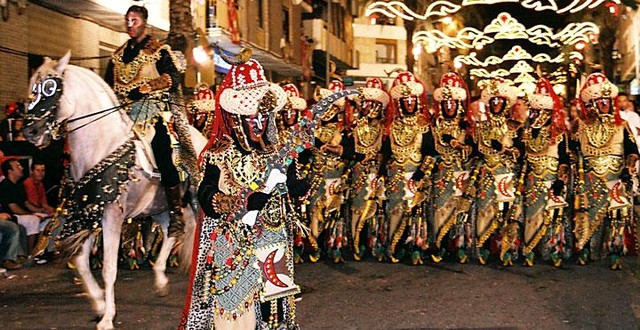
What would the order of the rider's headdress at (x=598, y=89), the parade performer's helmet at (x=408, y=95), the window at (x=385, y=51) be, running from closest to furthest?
the rider's headdress at (x=598, y=89), the parade performer's helmet at (x=408, y=95), the window at (x=385, y=51)

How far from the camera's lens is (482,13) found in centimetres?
4403

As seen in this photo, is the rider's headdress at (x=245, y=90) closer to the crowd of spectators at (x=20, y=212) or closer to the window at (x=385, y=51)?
the crowd of spectators at (x=20, y=212)

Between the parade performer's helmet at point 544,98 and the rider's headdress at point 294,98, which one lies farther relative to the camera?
the rider's headdress at point 294,98

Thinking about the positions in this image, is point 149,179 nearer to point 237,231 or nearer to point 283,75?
point 237,231

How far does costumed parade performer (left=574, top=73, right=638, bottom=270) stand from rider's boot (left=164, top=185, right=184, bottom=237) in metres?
5.37

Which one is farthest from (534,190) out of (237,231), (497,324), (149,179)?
(237,231)

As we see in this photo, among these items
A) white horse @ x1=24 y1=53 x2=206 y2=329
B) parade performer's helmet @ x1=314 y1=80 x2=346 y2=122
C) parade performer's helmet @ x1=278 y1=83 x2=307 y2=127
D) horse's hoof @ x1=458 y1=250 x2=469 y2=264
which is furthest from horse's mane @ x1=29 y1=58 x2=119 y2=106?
horse's hoof @ x1=458 y1=250 x2=469 y2=264

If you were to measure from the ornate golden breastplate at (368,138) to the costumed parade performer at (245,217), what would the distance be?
22.1ft

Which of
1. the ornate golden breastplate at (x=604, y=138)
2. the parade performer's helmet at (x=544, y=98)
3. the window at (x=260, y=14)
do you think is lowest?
the ornate golden breastplate at (x=604, y=138)

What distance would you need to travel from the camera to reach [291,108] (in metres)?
13.3

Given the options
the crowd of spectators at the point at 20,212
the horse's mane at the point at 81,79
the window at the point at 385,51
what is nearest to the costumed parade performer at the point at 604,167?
the horse's mane at the point at 81,79

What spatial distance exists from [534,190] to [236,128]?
7183mm

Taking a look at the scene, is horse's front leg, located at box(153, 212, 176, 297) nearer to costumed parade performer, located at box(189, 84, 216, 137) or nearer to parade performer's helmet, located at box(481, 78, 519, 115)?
costumed parade performer, located at box(189, 84, 216, 137)

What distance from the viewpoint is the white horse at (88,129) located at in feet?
28.7
